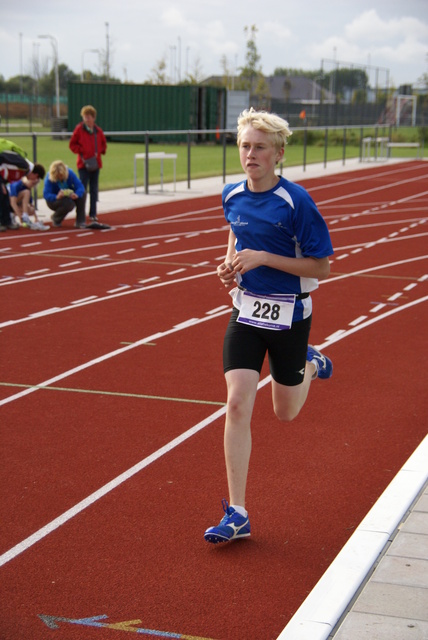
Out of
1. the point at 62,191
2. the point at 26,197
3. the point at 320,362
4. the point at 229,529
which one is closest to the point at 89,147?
the point at 62,191

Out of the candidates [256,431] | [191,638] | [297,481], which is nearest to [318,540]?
[297,481]

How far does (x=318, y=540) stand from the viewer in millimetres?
4555

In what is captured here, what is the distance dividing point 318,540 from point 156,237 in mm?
11586

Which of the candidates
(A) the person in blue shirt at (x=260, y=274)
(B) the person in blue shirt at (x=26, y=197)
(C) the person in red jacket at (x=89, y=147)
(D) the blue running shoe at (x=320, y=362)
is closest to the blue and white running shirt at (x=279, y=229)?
(A) the person in blue shirt at (x=260, y=274)

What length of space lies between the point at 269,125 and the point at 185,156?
3585cm

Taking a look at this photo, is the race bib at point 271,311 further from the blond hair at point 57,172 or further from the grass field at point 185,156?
the grass field at point 185,156

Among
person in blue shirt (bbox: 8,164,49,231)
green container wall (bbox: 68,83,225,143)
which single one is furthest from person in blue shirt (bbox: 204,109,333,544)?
green container wall (bbox: 68,83,225,143)

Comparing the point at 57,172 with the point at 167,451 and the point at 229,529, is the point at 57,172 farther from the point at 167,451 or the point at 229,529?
the point at 229,529

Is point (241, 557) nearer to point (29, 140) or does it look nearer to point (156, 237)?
point (156, 237)

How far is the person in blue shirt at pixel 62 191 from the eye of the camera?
16219 millimetres

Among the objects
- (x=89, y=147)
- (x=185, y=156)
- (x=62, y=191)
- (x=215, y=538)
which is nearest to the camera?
(x=215, y=538)

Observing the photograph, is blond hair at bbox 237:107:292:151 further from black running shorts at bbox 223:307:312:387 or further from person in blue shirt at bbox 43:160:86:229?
person in blue shirt at bbox 43:160:86:229

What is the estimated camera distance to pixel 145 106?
56250 millimetres

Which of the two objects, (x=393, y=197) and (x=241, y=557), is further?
(x=393, y=197)
